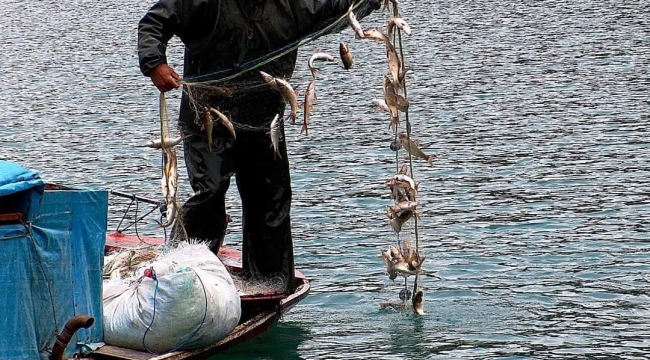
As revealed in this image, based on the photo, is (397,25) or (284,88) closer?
(397,25)

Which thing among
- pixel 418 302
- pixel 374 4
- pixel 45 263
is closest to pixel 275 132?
pixel 374 4

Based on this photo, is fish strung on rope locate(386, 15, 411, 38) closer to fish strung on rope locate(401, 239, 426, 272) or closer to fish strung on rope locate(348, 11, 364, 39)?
fish strung on rope locate(348, 11, 364, 39)

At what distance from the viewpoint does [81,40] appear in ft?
102

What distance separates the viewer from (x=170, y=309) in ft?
24.8

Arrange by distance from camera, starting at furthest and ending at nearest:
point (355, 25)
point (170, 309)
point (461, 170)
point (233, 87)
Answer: point (461, 170) < point (233, 87) < point (355, 25) < point (170, 309)

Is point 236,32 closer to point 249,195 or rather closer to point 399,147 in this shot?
point 249,195

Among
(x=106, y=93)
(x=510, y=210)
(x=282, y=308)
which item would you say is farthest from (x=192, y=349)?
(x=106, y=93)

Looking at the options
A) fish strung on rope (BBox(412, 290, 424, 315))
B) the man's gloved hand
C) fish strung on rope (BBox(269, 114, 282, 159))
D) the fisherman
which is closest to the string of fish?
fish strung on rope (BBox(412, 290, 424, 315))

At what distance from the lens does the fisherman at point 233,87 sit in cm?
842

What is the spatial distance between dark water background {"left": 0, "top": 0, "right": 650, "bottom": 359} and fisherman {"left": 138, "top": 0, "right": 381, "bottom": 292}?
97 cm

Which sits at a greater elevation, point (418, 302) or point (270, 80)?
point (270, 80)

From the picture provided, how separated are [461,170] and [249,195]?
6.54 m

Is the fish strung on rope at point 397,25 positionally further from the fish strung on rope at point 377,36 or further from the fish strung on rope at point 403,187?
the fish strung on rope at point 403,187

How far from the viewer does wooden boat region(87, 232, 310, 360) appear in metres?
7.55
